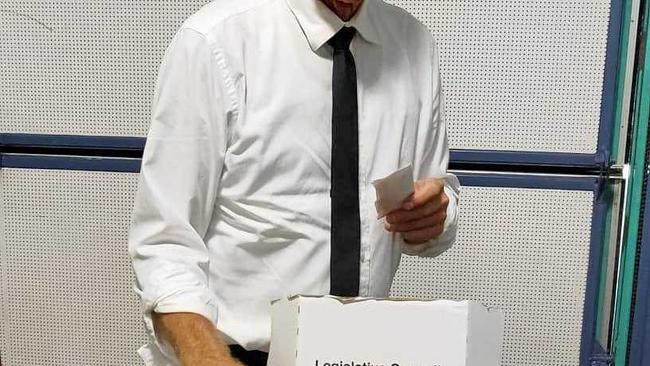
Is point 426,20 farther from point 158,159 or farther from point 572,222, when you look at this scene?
point 158,159

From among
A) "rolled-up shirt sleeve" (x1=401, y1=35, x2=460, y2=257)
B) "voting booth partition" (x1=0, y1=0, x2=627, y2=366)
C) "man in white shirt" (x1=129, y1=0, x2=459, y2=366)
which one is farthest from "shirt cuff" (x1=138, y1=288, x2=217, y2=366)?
"voting booth partition" (x1=0, y1=0, x2=627, y2=366)

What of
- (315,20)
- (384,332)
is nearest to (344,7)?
(315,20)

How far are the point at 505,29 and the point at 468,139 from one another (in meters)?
0.28

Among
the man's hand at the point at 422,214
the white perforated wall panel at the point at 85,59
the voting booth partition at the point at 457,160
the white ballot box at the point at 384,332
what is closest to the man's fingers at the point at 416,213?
the man's hand at the point at 422,214

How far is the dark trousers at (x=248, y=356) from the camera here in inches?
38.5

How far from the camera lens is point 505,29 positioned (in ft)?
5.56

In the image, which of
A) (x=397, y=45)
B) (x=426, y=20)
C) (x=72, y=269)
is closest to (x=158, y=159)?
(x=397, y=45)

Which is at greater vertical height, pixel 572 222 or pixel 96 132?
pixel 96 132

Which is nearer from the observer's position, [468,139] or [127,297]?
[468,139]

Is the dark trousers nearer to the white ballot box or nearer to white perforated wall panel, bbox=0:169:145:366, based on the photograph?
the white ballot box

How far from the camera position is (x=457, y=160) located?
5.75ft

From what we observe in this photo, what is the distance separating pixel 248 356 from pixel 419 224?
12.1 inches

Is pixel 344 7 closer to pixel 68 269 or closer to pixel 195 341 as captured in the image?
pixel 195 341

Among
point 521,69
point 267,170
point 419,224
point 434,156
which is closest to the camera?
point 267,170
